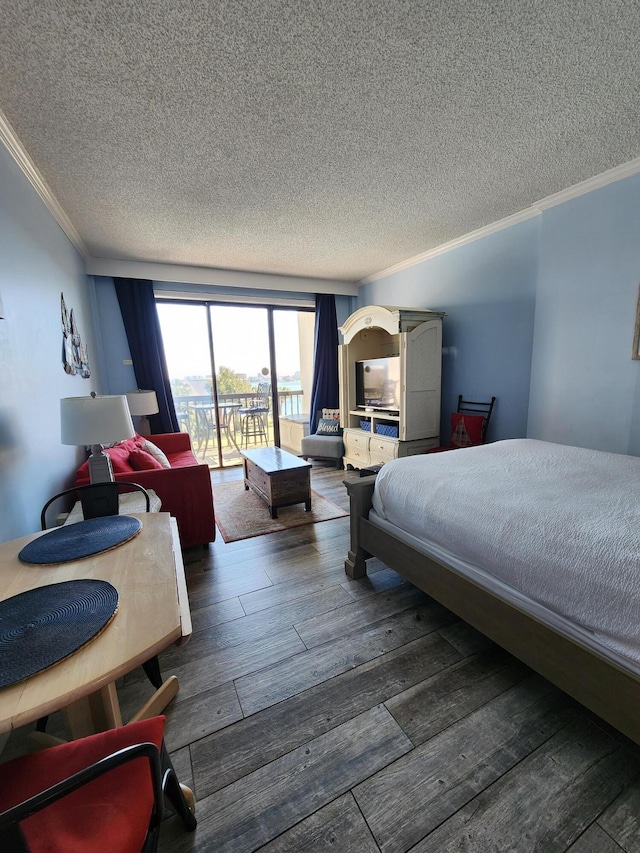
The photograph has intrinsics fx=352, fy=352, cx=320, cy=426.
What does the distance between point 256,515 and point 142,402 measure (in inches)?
74.8

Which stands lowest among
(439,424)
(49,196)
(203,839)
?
(203,839)

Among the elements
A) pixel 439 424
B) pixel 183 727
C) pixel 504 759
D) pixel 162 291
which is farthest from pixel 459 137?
pixel 162 291

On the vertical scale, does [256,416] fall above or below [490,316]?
below

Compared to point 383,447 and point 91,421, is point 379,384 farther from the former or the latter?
Result: point 91,421

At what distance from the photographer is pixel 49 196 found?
2.51 m

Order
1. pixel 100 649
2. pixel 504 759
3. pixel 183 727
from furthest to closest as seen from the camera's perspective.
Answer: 1. pixel 183 727
2. pixel 504 759
3. pixel 100 649

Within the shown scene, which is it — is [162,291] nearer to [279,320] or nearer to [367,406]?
[279,320]

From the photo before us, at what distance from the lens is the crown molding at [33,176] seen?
6.04 feet

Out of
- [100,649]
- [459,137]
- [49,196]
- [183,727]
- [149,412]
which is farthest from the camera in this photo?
[149,412]

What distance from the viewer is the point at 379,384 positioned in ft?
14.0

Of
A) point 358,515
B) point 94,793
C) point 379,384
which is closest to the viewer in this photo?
point 94,793

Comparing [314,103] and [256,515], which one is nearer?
[314,103]

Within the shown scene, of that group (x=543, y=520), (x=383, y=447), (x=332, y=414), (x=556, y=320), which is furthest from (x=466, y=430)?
(x=543, y=520)

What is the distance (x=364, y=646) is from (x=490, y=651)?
59 cm
